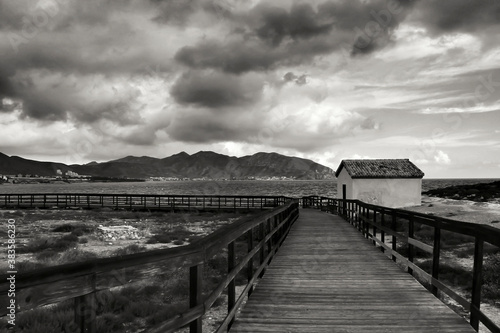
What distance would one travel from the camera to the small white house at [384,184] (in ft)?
115

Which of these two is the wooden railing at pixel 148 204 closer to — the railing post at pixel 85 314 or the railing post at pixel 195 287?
the railing post at pixel 195 287

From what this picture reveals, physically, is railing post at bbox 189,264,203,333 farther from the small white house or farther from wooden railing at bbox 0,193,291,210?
the small white house

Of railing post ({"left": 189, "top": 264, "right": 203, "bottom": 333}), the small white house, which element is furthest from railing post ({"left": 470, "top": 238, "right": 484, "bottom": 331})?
the small white house

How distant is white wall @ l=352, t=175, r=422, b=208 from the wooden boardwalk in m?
27.4

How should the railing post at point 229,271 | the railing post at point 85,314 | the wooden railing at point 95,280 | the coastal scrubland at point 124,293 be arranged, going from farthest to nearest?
1. the coastal scrubland at point 124,293
2. the railing post at point 229,271
3. the railing post at point 85,314
4. the wooden railing at point 95,280

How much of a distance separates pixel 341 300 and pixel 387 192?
32.3m

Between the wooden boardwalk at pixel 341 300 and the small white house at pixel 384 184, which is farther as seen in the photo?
the small white house at pixel 384 184

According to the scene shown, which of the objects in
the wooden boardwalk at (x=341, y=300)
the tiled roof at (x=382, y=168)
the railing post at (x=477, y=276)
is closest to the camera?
the railing post at (x=477, y=276)

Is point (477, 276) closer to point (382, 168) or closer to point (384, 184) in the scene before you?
point (384, 184)

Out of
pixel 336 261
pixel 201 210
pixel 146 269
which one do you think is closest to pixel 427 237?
pixel 336 261

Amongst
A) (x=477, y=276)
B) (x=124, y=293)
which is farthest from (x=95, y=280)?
(x=124, y=293)

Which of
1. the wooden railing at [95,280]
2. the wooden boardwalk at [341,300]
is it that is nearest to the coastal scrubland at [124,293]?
the wooden railing at [95,280]

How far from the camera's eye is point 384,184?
35250 mm

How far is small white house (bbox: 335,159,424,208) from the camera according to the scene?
115 feet
